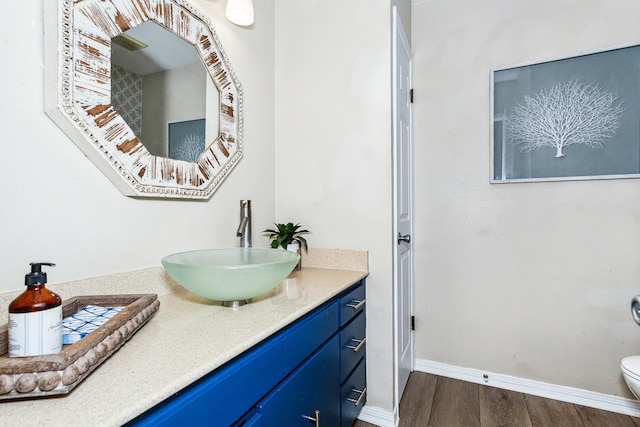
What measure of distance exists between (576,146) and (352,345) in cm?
164

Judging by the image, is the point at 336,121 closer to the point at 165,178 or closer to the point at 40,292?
the point at 165,178

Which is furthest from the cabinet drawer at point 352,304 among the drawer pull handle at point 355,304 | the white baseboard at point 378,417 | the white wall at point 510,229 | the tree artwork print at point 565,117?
the tree artwork print at point 565,117

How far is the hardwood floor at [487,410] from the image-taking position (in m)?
1.66

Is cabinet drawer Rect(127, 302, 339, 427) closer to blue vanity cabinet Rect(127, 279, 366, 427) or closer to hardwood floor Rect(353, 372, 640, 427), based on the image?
blue vanity cabinet Rect(127, 279, 366, 427)

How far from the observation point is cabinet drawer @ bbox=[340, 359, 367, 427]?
1.40m

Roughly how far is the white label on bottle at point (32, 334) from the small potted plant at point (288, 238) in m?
1.11

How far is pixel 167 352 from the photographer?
712 millimetres

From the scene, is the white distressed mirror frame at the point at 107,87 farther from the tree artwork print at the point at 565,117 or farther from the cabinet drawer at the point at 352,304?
the tree artwork print at the point at 565,117

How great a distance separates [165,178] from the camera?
3.94 ft

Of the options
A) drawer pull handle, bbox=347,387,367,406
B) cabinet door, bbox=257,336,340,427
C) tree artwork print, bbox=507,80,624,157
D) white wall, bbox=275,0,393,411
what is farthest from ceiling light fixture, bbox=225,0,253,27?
drawer pull handle, bbox=347,387,367,406

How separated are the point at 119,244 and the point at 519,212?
6.74 feet

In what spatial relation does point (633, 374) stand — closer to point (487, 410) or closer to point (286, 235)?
point (487, 410)

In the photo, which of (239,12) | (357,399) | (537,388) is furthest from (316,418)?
(239,12)

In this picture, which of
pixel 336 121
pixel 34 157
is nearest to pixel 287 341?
pixel 34 157
